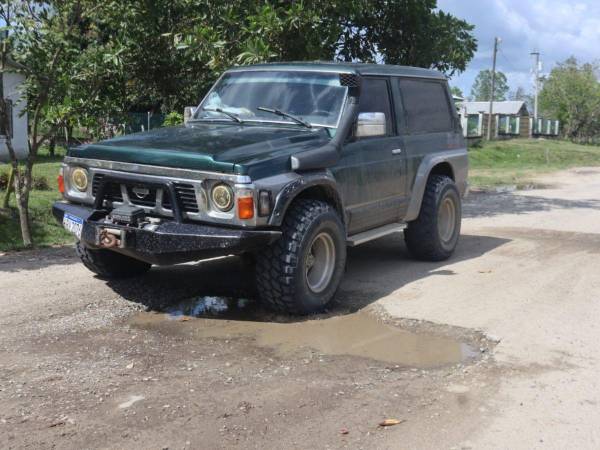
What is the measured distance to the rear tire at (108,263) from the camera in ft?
21.7

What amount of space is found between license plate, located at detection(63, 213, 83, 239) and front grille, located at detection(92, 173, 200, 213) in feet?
0.82

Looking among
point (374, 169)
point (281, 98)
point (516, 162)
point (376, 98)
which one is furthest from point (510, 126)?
point (281, 98)

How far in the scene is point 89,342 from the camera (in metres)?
5.17

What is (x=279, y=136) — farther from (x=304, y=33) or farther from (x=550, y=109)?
(x=550, y=109)

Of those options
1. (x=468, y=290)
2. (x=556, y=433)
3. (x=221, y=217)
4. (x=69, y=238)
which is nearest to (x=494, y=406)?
(x=556, y=433)

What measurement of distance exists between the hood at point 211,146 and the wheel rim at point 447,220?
2.45 metres

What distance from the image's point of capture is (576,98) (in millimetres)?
55688

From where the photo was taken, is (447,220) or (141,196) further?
(447,220)

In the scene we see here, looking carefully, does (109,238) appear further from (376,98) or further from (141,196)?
(376,98)

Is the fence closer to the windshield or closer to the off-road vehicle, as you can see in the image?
the off-road vehicle

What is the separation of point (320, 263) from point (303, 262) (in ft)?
1.51

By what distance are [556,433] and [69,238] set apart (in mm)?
6667

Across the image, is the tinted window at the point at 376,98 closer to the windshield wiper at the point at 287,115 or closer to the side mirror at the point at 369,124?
the side mirror at the point at 369,124

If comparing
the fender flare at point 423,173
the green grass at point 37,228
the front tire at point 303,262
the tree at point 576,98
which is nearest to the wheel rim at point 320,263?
the front tire at point 303,262
